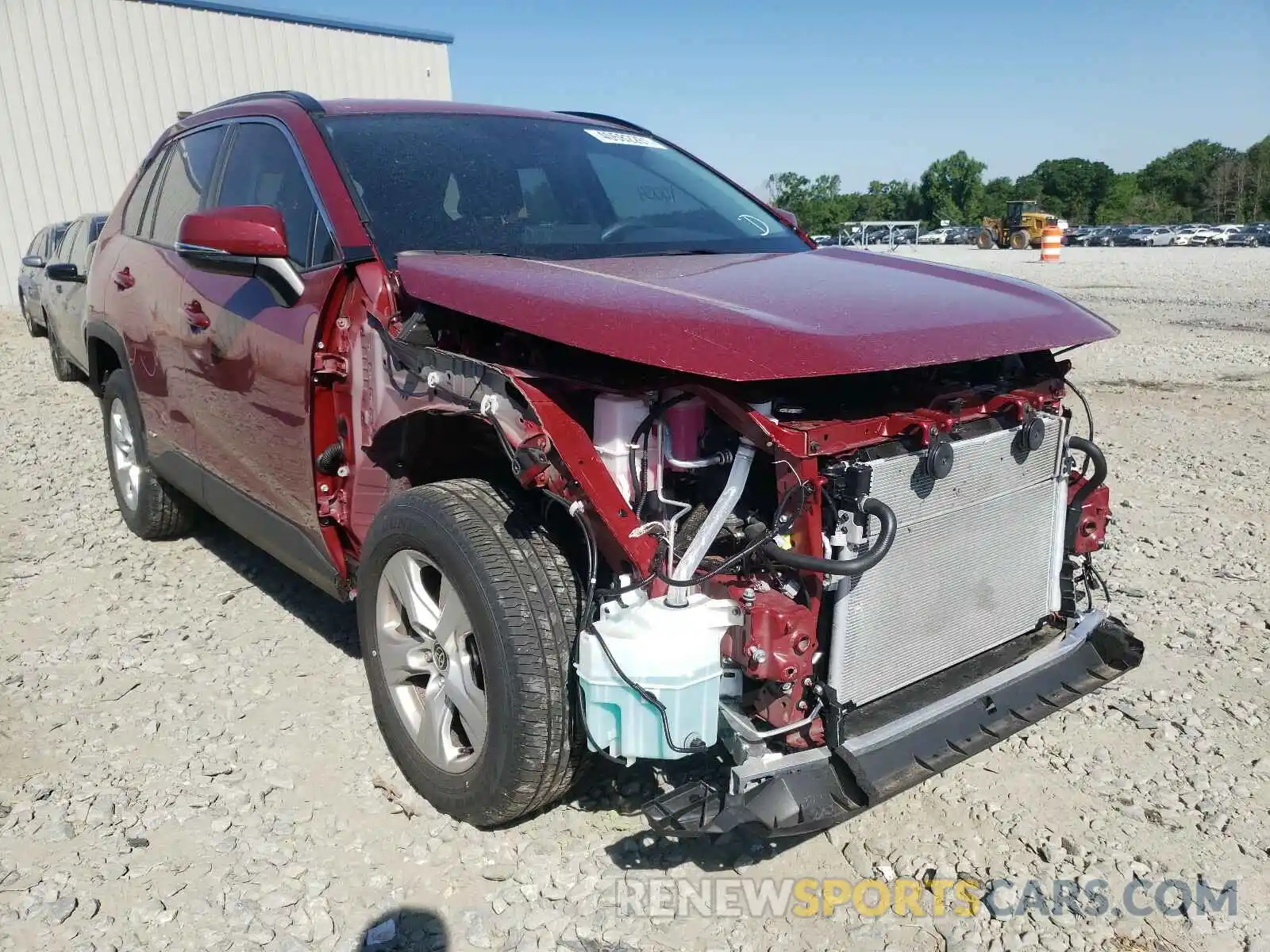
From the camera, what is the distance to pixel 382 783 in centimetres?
284

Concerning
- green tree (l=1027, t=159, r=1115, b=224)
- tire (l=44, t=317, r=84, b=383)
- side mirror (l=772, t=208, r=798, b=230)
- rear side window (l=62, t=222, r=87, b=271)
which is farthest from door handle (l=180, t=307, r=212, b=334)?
green tree (l=1027, t=159, r=1115, b=224)

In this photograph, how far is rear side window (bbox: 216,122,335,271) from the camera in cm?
297

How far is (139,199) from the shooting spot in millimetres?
4590

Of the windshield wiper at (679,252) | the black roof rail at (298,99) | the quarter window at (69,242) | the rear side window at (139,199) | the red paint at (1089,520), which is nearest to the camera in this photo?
the red paint at (1089,520)

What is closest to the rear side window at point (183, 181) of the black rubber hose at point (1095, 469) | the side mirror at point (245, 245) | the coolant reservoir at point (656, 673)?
the side mirror at point (245, 245)

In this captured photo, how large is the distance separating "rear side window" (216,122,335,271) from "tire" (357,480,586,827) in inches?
36.2

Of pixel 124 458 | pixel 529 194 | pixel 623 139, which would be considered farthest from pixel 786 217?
pixel 124 458

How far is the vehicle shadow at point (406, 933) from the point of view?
88.0 inches

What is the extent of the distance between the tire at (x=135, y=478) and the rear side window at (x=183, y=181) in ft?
2.65

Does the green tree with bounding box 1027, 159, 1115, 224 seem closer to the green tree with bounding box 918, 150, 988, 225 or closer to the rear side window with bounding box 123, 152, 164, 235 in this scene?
the green tree with bounding box 918, 150, 988, 225

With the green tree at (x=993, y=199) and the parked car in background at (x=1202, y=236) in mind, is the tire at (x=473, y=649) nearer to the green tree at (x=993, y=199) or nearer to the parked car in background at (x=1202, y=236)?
the parked car in background at (x=1202, y=236)

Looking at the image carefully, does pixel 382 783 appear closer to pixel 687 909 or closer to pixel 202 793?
pixel 202 793

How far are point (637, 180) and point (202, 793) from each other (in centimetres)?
261

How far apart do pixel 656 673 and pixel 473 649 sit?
2.12ft
